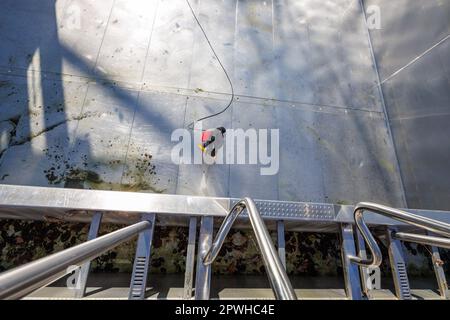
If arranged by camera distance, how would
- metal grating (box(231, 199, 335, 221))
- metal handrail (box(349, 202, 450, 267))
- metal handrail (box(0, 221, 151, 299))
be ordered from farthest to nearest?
metal grating (box(231, 199, 335, 221)) → metal handrail (box(349, 202, 450, 267)) → metal handrail (box(0, 221, 151, 299))

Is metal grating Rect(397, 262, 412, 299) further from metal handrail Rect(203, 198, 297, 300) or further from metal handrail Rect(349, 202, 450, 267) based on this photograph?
metal handrail Rect(203, 198, 297, 300)

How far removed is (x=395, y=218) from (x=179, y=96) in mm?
2273

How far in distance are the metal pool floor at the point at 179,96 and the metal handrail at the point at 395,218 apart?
3.32 feet

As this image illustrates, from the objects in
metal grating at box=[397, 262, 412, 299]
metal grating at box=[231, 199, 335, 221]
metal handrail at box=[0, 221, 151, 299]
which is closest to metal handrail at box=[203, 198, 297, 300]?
metal handrail at box=[0, 221, 151, 299]

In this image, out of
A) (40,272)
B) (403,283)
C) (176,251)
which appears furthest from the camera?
(176,251)

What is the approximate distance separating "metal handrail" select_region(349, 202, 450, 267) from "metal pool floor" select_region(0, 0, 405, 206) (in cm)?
101

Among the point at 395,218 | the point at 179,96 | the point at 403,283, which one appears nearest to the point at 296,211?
the point at 395,218

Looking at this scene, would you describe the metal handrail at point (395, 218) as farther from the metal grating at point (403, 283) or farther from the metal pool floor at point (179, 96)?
the metal pool floor at point (179, 96)

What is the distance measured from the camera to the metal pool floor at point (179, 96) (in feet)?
7.03

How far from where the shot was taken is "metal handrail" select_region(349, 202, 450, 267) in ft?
2.62

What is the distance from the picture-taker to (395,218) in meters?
0.88

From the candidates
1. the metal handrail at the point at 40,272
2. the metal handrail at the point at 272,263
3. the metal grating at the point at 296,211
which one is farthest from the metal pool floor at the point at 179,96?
the metal handrail at the point at 40,272

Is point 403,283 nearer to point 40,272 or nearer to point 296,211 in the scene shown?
point 296,211
